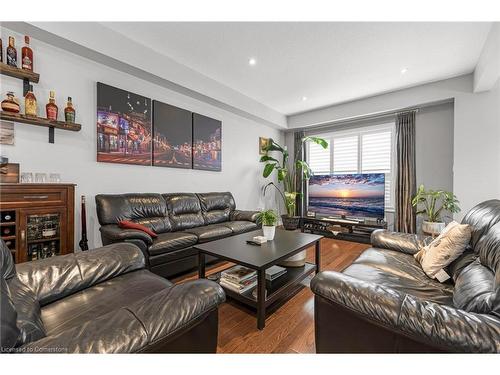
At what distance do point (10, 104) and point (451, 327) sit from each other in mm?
3415

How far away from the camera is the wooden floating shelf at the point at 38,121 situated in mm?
1972

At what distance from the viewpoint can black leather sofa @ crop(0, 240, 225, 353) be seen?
0.64 meters

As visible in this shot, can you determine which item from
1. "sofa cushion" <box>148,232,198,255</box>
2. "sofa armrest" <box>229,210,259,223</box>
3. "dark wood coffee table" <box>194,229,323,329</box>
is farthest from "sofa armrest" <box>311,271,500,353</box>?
"sofa armrest" <box>229,210,259,223</box>

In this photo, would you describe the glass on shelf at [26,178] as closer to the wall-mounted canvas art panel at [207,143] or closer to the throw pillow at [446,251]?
the wall-mounted canvas art panel at [207,143]

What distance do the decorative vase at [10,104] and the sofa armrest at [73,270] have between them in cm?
166

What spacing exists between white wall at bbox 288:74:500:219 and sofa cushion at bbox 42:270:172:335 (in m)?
4.25

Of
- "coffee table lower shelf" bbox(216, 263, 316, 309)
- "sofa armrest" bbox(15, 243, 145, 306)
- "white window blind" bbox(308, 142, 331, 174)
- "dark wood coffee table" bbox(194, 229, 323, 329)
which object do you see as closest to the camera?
"sofa armrest" bbox(15, 243, 145, 306)

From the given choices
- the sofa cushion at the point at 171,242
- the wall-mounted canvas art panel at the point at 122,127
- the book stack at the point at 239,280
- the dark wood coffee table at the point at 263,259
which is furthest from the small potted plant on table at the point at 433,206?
the wall-mounted canvas art panel at the point at 122,127

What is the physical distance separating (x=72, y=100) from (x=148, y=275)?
2299 mm

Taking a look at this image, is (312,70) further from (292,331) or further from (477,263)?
(292,331)

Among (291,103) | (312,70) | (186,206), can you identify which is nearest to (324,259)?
(186,206)

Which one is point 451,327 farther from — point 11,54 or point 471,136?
point 471,136

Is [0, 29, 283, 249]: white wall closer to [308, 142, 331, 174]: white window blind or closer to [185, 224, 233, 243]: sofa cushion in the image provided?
[185, 224, 233, 243]: sofa cushion
